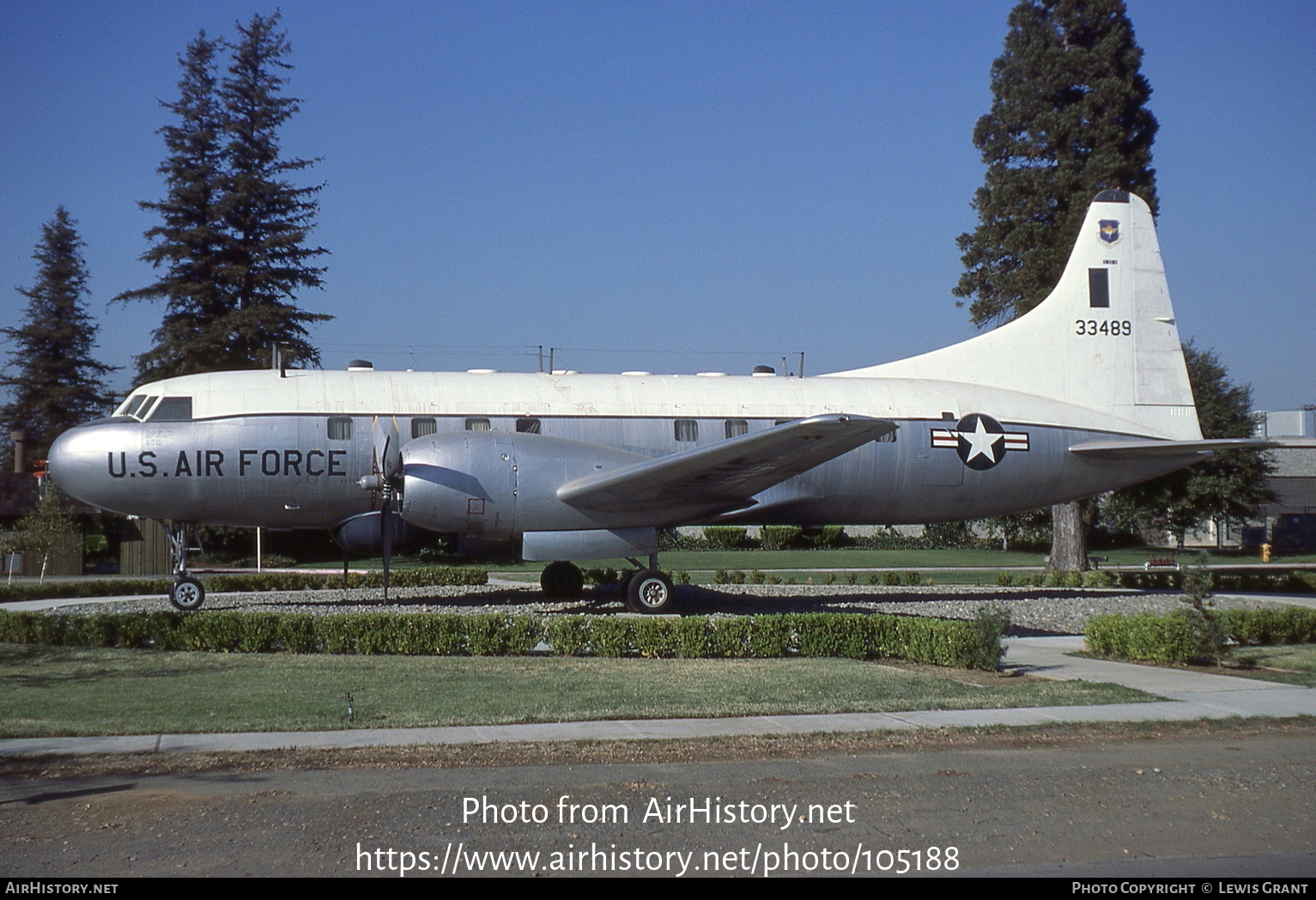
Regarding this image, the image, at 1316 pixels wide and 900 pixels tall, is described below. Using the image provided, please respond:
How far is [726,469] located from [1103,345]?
37.4 feet

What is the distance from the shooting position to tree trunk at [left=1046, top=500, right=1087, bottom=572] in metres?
34.6

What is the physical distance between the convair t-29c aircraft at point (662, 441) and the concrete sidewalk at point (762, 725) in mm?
A: 5868

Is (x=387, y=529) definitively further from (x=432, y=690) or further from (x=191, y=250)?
(x=191, y=250)

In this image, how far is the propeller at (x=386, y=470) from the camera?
60.2 ft

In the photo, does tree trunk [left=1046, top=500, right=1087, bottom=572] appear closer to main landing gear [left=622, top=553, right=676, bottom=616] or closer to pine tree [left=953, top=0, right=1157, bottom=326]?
pine tree [left=953, top=0, right=1157, bottom=326]

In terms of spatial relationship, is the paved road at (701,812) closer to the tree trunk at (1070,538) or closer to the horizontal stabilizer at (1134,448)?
the horizontal stabilizer at (1134,448)

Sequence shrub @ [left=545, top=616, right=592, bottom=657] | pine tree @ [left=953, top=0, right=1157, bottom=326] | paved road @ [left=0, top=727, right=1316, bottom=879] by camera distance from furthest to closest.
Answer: pine tree @ [left=953, top=0, right=1157, bottom=326], shrub @ [left=545, top=616, right=592, bottom=657], paved road @ [left=0, top=727, right=1316, bottom=879]

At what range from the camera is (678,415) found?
2133 centimetres

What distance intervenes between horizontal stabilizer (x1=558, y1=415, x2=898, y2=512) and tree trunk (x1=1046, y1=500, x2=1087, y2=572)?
61.3 feet

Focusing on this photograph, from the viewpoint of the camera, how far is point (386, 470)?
18375mm

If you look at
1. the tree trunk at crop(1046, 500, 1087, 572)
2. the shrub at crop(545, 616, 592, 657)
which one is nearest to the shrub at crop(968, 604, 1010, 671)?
the shrub at crop(545, 616, 592, 657)

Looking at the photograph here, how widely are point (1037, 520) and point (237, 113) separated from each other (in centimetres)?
4541
